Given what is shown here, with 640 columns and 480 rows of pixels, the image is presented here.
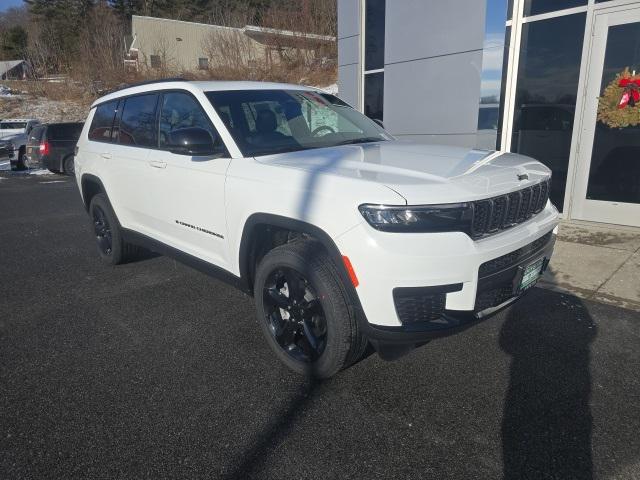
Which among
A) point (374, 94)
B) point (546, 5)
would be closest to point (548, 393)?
point (546, 5)

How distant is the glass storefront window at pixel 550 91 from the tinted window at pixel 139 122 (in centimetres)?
547

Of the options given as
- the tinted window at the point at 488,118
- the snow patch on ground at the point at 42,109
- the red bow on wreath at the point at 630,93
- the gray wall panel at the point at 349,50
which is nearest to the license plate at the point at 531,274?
the red bow on wreath at the point at 630,93

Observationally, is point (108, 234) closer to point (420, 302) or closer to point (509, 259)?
point (420, 302)

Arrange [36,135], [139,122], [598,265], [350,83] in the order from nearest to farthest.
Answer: [139,122], [598,265], [350,83], [36,135]

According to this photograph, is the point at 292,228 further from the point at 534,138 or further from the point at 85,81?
the point at 85,81

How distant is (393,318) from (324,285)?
42 centimetres

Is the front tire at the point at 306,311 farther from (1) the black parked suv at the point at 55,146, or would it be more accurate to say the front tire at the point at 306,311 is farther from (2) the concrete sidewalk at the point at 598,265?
(1) the black parked suv at the point at 55,146

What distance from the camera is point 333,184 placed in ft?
8.14

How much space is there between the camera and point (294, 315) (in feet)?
9.41

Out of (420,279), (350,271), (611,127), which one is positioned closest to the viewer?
(420,279)

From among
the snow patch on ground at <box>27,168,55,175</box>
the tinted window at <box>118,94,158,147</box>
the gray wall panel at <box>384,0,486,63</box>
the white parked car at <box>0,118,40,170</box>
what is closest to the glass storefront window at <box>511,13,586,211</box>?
the gray wall panel at <box>384,0,486,63</box>

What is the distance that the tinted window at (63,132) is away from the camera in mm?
14504

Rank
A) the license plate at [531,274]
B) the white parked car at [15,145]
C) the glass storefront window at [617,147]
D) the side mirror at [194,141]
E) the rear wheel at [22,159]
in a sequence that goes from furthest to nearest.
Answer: the rear wheel at [22,159], the white parked car at [15,145], the glass storefront window at [617,147], the side mirror at [194,141], the license plate at [531,274]

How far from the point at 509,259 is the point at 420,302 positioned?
25.6 inches
